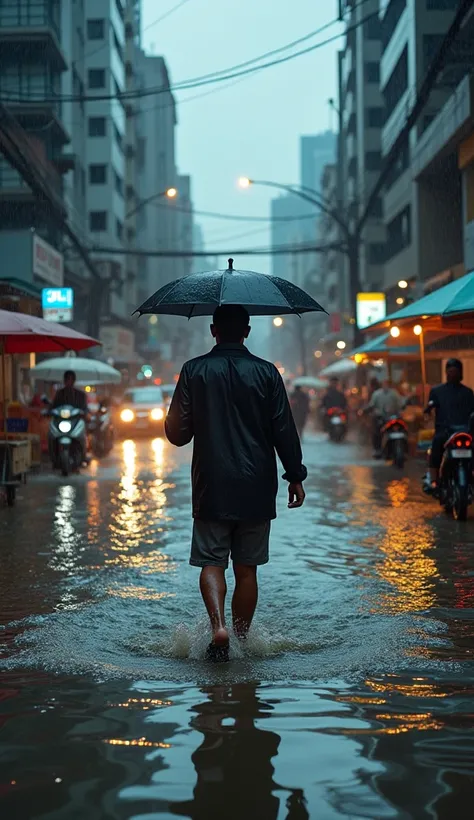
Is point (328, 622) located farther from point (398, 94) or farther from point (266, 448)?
point (398, 94)

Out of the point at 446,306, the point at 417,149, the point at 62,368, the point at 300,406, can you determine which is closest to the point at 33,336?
the point at 446,306

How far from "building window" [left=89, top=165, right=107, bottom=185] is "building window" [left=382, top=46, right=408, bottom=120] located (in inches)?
945

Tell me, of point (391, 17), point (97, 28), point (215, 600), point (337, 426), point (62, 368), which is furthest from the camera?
point (97, 28)

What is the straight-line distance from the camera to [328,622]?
7109 mm

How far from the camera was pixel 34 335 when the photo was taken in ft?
49.5

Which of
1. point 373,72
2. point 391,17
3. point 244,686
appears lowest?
point 244,686

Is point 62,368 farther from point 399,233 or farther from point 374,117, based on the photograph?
point 374,117

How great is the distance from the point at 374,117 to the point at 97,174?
1640cm

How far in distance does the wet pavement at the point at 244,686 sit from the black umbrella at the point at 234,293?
5.82 feet

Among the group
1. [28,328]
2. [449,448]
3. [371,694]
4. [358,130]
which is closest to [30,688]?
[371,694]

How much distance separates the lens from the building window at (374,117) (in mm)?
68188

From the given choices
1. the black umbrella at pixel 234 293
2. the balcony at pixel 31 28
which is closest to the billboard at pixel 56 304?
the balcony at pixel 31 28

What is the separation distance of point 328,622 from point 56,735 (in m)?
2.83

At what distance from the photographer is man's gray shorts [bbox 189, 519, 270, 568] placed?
6.07 metres
